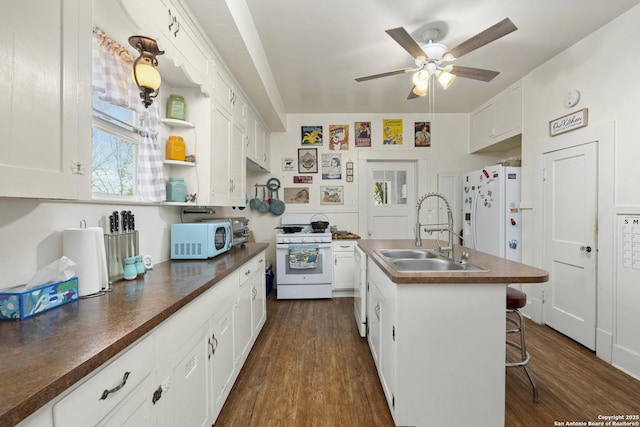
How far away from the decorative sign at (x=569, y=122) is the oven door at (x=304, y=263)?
106 inches

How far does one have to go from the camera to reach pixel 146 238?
170 centimetres

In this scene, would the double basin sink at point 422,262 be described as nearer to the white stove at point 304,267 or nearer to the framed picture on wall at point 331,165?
the white stove at point 304,267

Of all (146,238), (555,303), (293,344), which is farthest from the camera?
(555,303)

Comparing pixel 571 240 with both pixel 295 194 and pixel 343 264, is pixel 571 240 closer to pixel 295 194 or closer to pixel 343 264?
pixel 343 264

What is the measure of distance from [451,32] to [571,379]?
281 cm

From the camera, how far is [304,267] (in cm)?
352

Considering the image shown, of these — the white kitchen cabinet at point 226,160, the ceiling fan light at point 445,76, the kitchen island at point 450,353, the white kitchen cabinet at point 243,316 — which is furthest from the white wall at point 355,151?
the kitchen island at point 450,353

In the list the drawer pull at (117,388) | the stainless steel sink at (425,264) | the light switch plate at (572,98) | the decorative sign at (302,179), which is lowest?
the drawer pull at (117,388)

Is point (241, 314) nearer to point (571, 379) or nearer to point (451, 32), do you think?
point (571, 379)

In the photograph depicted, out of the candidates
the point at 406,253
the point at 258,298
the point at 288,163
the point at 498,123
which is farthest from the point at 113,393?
the point at 498,123

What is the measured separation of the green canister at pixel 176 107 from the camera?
6.15 feet

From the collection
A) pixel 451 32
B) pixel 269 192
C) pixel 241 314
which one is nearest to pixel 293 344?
pixel 241 314

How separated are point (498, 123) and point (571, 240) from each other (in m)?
1.74

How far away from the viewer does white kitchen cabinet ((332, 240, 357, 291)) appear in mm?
3691
